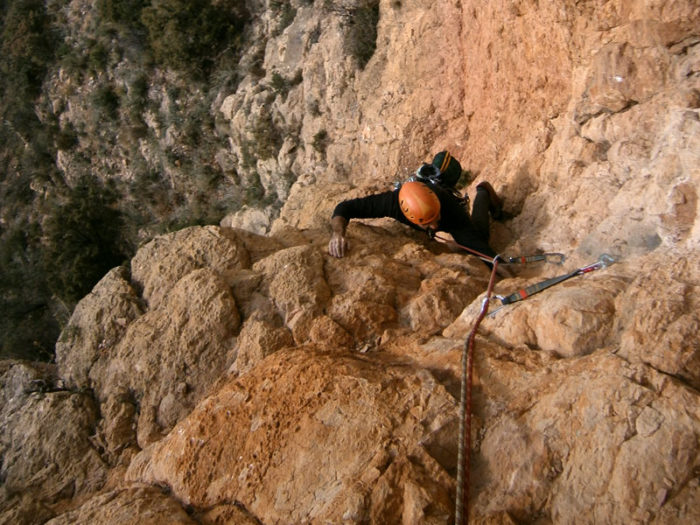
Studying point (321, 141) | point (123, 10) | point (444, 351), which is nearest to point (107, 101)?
point (123, 10)

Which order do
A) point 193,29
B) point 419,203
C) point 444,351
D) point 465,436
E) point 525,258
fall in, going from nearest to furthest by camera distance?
point 465,436
point 444,351
point 525,258
point 419,203
point 193,29

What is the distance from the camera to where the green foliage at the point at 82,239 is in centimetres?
1452

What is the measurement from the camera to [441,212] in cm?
448

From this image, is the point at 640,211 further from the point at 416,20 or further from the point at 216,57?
the point at 216,57

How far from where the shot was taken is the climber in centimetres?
427

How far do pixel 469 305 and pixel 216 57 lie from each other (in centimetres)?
1270

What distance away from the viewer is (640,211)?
3113mm

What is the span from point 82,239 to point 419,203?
48.5 feet

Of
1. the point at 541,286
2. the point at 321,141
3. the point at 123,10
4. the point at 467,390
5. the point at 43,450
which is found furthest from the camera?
the point at 123,10

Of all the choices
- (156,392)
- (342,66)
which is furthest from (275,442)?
(342,66)

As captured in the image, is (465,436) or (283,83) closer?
(465,436)

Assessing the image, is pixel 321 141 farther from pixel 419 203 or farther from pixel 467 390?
pixel 467 390

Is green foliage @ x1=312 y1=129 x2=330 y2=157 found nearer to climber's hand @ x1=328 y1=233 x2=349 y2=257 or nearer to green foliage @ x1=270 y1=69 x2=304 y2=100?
green foliage @ x1=270 y1=69 x2=304 y2=100

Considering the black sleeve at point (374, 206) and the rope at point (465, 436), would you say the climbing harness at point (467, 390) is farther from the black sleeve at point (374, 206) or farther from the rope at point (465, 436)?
the black sleeve at point (374, 206)
